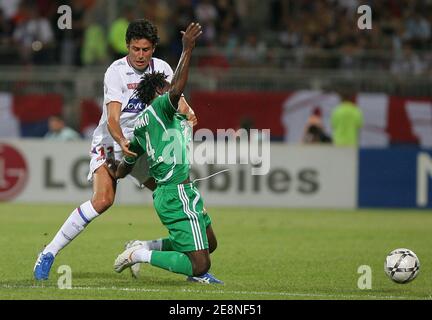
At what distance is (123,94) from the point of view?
10398mm

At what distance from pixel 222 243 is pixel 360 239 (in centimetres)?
209

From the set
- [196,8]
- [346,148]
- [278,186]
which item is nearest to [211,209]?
[278,186]

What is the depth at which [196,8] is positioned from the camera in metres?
25.4

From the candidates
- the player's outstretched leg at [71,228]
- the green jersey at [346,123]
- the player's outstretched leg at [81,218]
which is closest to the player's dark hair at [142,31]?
the player's outstretched leg at [81,218]

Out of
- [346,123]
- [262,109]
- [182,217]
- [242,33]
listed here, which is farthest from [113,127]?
[242,33]

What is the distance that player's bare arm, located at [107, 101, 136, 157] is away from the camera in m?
9.59

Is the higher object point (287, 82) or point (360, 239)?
point (287, 82)

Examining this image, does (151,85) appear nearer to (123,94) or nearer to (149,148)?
(149,148)

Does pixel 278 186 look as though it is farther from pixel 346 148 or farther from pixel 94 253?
pixel 94 253

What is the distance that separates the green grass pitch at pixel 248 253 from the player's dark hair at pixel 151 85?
1.71 metres

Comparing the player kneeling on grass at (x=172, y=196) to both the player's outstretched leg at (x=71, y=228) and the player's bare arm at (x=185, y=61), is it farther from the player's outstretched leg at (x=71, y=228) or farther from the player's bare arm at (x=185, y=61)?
Answer: the player's outstretched leg at (x=71, y=228)

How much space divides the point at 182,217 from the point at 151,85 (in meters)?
1.24

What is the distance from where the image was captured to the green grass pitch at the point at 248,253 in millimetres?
9242

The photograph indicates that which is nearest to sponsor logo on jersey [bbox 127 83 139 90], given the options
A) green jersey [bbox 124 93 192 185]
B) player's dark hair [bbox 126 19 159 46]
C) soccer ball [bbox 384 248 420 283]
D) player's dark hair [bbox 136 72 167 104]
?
player's dark hair [bbox 126 19 159 46]
